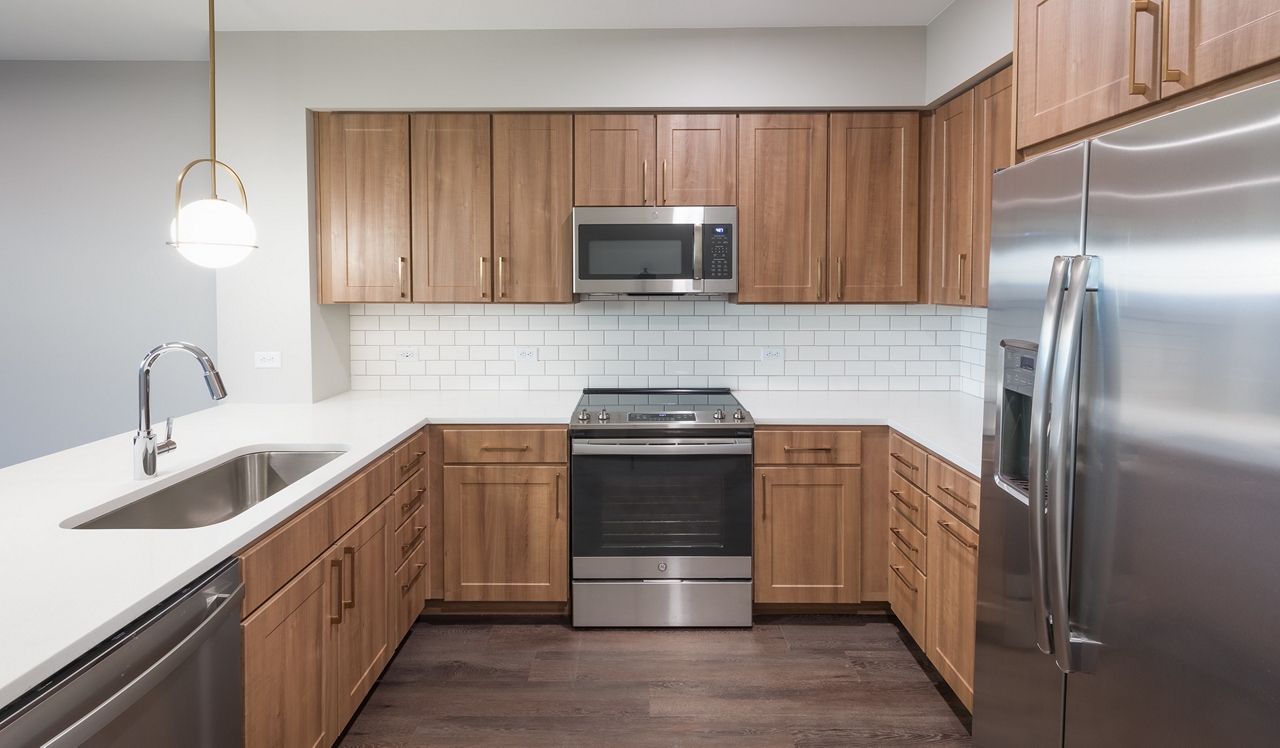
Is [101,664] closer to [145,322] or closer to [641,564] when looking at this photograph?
[641,564]

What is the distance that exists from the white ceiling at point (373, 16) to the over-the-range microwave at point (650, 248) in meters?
0.77

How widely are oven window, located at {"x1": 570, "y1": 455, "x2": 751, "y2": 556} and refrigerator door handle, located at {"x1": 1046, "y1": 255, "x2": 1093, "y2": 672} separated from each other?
Result: 5.47ft

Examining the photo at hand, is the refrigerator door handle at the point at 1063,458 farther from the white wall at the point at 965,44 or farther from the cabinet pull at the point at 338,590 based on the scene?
the cabinet pull at the point at 338,590

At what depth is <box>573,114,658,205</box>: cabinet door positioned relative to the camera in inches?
130

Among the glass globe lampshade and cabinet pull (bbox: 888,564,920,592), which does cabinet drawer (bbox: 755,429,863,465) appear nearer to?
cabinet pull (bbox: 888,564,920,592)

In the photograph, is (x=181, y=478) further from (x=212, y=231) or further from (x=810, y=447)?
(x=810, y=447)

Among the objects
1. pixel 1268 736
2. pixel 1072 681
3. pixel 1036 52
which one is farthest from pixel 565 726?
pixel 1036 52

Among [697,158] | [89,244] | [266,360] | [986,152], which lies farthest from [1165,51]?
[89,244]

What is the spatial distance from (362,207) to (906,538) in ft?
8.68

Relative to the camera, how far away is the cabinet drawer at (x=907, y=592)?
272cm

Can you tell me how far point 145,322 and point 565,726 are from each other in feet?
8.95

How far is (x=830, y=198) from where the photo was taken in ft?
11.0

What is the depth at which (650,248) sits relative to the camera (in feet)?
10.7

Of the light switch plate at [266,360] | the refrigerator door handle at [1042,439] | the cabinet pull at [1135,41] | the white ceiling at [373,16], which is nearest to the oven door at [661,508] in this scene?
the light switch plate at [266,360]
